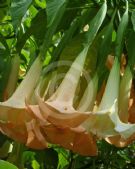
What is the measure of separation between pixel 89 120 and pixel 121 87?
0.83 feet

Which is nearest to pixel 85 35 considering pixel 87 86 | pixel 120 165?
pixel 87 86

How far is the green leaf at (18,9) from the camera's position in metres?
1.40

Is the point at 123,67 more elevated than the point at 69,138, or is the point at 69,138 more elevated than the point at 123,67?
the point at 69,138

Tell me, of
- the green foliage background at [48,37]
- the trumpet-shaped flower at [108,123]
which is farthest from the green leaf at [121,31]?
the trumpet-shaped flower at [108,123]

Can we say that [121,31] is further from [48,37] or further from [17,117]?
[17,117]

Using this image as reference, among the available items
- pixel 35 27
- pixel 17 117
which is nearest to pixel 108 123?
pixel 17 117

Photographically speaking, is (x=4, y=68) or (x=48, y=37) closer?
(x=48, y=37)

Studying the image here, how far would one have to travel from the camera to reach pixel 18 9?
55.9 inches

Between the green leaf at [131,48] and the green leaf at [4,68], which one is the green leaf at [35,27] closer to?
the green leaf at [4,68]

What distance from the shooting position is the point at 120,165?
265 cm

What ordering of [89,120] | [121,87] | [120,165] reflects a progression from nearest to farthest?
[89,120], [121,87], [120,165]

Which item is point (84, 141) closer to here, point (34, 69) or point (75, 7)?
point (34, 69)

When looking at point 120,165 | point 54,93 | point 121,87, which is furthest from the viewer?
point 120,165

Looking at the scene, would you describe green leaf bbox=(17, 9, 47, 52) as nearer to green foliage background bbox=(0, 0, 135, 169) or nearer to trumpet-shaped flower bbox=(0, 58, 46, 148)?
green foliage background bbox=(0, 0, 135, 169)
